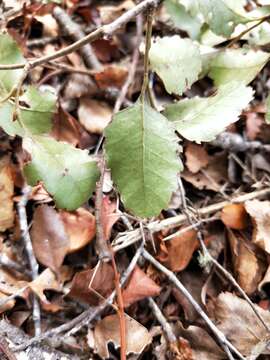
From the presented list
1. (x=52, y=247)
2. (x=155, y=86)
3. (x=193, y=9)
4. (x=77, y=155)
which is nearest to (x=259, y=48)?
(x=193, y=9)

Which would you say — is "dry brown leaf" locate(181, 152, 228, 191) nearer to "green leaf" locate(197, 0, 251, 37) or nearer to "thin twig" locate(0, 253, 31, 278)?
"green leaf" locate(197, 0, 251, 37)

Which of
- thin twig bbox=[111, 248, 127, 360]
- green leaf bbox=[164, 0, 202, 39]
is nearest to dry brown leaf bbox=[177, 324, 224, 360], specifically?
thin twig bbox=[111, 248, 127, 360]

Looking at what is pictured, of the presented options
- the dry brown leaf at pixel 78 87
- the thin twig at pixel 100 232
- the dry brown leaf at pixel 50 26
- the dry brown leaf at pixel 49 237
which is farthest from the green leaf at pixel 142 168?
the dry brown leaf at pixel 50 26

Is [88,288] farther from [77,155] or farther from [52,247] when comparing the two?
[77,155]

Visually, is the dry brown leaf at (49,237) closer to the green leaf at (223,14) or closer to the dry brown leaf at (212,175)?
the dry brown leaf at (212,175)

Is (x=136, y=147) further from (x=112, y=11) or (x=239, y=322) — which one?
(x=112, y=11)

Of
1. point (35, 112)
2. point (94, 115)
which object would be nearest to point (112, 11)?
point (94, 115)
